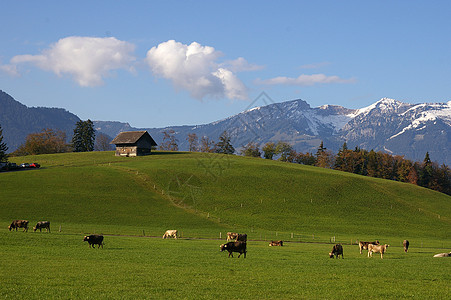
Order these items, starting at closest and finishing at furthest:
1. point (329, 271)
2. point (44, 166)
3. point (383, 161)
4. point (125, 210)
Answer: point (329, 271) → point (125, 210) → point (44, 166) → point (383, 161)

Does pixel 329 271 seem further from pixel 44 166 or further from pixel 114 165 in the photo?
pixel 44 166

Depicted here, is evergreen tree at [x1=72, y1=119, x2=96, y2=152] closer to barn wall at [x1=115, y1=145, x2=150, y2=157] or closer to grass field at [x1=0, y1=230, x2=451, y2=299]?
barn wall at [x1=115, y1=145, x2=150, y2=157]

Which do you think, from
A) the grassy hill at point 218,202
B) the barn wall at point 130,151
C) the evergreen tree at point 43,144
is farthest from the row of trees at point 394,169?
the evergreen tree at point 43,144

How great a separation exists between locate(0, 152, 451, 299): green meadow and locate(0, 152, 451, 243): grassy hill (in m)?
0.31

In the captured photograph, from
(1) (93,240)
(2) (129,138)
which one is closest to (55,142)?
(2) (129,138)

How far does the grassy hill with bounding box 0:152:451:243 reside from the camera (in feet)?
242

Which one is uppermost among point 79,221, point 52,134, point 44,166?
point 52,134

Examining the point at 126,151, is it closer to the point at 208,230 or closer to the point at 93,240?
the point at 208,230

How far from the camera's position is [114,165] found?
11631 centimetres

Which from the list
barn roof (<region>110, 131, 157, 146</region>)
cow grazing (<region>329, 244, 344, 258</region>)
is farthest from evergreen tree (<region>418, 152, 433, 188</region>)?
→ cow grazing (<region>329, 244, 344, 258</region>)

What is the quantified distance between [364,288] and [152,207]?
209 feet

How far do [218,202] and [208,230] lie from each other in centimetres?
2081

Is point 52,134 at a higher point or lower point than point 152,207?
higher

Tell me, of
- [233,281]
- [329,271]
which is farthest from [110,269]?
[329,271]
